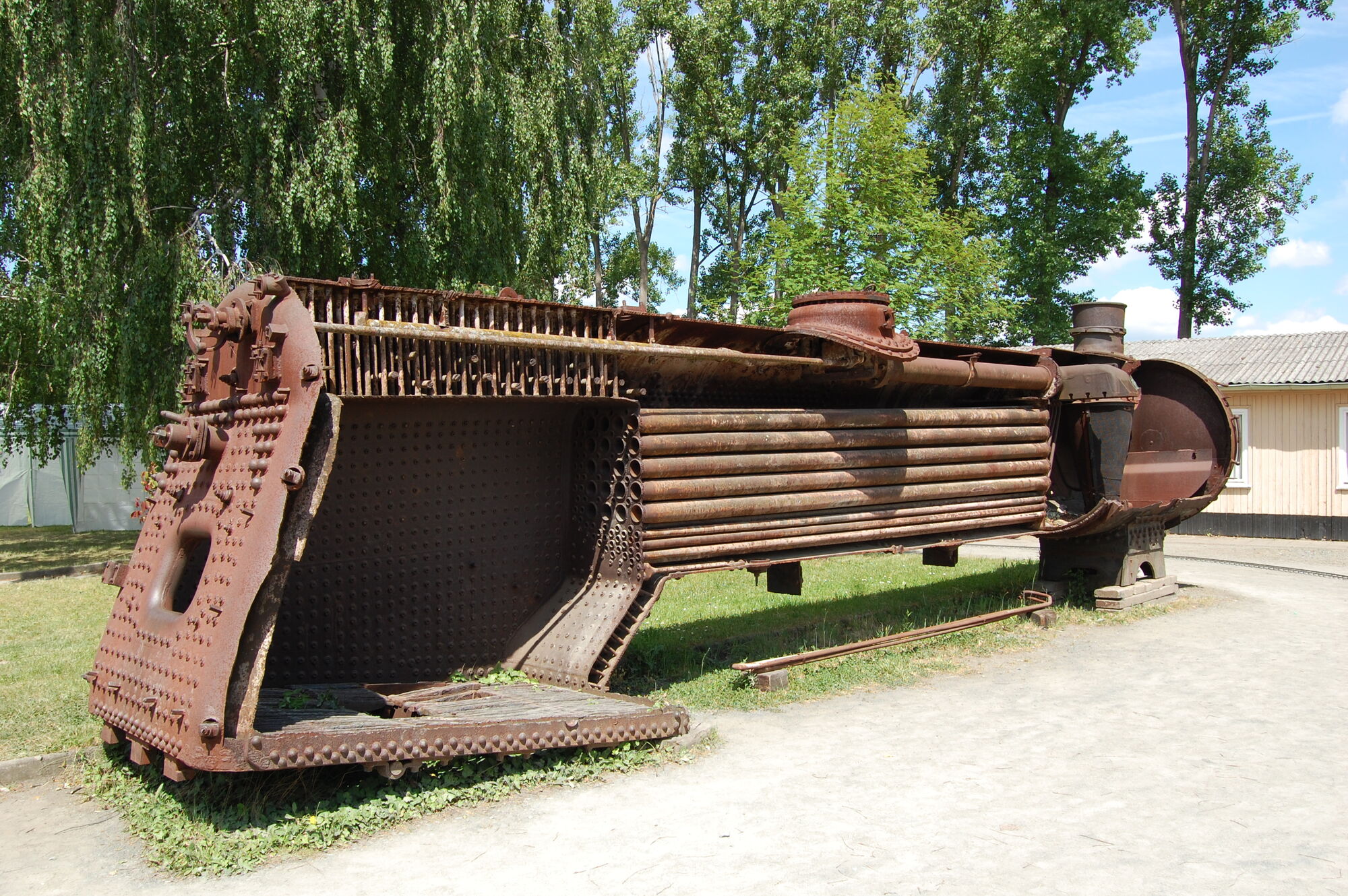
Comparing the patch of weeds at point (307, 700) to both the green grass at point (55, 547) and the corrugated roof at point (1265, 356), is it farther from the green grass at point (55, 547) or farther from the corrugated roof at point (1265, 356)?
the corrugated roof at point (1265, 356)

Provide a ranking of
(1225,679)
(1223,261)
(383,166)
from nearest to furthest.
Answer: (1225,679), (383,166), (1223,261)

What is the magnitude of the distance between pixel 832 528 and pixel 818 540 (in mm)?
207

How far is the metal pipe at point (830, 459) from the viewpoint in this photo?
272 inches

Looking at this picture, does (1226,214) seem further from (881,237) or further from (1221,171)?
(881,237)

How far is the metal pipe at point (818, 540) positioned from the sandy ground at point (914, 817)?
1.13 m

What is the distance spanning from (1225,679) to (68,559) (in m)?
→ 16.3

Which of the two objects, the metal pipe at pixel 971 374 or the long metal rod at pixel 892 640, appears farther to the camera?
the metal pipe at pixel 971 374

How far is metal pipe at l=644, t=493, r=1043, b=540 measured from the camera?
698cm

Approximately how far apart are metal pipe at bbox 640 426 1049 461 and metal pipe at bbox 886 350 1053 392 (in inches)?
16.0

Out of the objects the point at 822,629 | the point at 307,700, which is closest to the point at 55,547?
the point at 822,629

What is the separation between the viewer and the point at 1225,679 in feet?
26.6

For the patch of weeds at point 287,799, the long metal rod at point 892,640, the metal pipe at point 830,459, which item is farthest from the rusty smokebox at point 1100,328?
the patch of weeds at point 287,799

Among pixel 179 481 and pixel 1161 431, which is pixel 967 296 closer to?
pixel 1161 431

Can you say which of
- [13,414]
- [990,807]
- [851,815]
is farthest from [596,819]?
[13,414]
